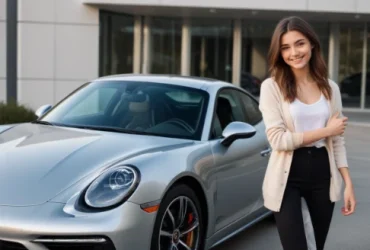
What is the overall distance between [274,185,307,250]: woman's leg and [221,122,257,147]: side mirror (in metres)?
1.50

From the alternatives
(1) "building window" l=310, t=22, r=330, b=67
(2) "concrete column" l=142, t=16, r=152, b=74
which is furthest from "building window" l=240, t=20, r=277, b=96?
(2) "concrete column" l=142, t=16, r=152, b=74

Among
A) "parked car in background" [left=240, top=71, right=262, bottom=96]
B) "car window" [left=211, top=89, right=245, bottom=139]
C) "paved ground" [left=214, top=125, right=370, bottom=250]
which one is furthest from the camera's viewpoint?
"parked car in background" [left=240, top=71, right=262, bottom=96]

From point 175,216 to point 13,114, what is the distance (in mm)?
6459

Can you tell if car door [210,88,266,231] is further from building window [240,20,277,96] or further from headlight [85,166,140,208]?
building window [240,20,277,96]

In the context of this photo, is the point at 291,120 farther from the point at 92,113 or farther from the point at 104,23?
the point at 104,23

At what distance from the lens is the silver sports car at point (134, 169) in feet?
10.7

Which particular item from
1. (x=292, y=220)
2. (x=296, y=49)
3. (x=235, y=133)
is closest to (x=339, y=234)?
(x=235, y=133)

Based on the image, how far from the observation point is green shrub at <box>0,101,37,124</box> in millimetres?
9430

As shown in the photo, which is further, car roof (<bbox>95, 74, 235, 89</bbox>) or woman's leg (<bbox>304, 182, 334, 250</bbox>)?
car roof (<bbox>95, 74, 235, 89</bbox>)

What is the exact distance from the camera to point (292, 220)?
291 centimetres

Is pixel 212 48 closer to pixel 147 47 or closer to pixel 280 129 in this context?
pixel 147 47

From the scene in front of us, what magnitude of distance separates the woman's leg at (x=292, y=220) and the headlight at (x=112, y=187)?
0.95 meters

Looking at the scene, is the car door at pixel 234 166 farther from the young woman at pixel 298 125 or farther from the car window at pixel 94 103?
the young woman at pixel 298 125

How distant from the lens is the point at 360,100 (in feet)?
66.5
